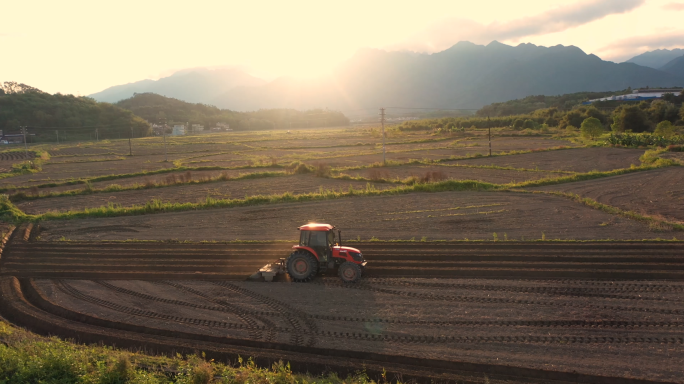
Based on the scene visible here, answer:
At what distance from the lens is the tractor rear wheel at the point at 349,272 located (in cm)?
1232

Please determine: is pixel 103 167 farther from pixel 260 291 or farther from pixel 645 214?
pixel 645 214

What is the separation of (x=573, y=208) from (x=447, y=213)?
20.5 feet

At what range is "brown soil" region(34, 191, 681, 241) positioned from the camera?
725 inches

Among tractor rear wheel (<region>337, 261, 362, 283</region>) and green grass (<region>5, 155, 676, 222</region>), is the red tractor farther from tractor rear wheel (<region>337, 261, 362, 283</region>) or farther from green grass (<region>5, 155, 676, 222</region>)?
green grass (<region>5, 155, 676, 222</region>)

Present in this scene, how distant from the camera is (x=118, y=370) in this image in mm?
7359

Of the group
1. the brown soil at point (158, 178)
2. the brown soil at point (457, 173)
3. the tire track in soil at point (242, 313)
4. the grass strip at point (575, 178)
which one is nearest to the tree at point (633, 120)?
the grass strip at point (575, 178)

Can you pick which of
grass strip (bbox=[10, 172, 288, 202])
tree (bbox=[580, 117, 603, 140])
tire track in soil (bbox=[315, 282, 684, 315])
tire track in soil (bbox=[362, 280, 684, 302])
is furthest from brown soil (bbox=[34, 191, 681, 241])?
tree (bbox=[580, 117, 603, 140])

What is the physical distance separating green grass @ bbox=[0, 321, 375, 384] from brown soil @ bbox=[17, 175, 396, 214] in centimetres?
1988

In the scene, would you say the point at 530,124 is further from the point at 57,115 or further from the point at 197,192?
the point at 57,115

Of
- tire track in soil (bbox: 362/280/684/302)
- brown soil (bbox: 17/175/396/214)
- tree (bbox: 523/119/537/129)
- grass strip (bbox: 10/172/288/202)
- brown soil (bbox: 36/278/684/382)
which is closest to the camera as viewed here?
brown soil (bbox: 36/278/684/382)

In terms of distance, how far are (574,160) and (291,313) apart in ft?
128

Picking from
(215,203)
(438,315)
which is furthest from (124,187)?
(438,315)

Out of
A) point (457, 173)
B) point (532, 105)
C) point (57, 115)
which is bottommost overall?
point (457, 173)

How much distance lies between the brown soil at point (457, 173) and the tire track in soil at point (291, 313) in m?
21.4
